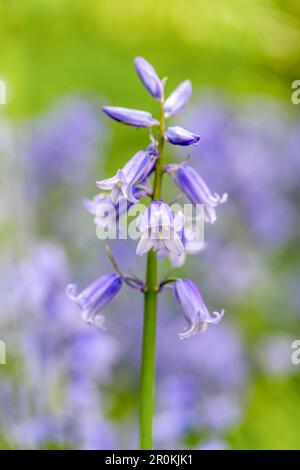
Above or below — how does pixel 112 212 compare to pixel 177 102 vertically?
below

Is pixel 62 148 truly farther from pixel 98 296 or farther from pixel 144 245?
pixel 144 245

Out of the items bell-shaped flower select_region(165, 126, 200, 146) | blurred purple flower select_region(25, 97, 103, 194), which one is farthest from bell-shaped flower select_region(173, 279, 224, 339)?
blurred purple flower select_region(25, 97, 103, 194)

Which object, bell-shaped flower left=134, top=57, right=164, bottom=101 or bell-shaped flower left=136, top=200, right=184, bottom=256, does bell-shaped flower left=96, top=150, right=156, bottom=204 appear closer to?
bell-shaped flower left=136, top=200, right=184, bottom=256

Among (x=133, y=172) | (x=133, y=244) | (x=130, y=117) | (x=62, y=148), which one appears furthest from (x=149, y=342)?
(x=62, y=148)

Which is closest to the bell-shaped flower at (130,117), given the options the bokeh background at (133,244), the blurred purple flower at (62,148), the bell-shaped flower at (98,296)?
the bell-shaped flower at (98,296)

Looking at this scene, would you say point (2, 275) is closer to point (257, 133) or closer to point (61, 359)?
point (61, 359)

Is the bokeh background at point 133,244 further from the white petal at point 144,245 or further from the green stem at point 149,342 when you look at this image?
the white petal at point 144,245
